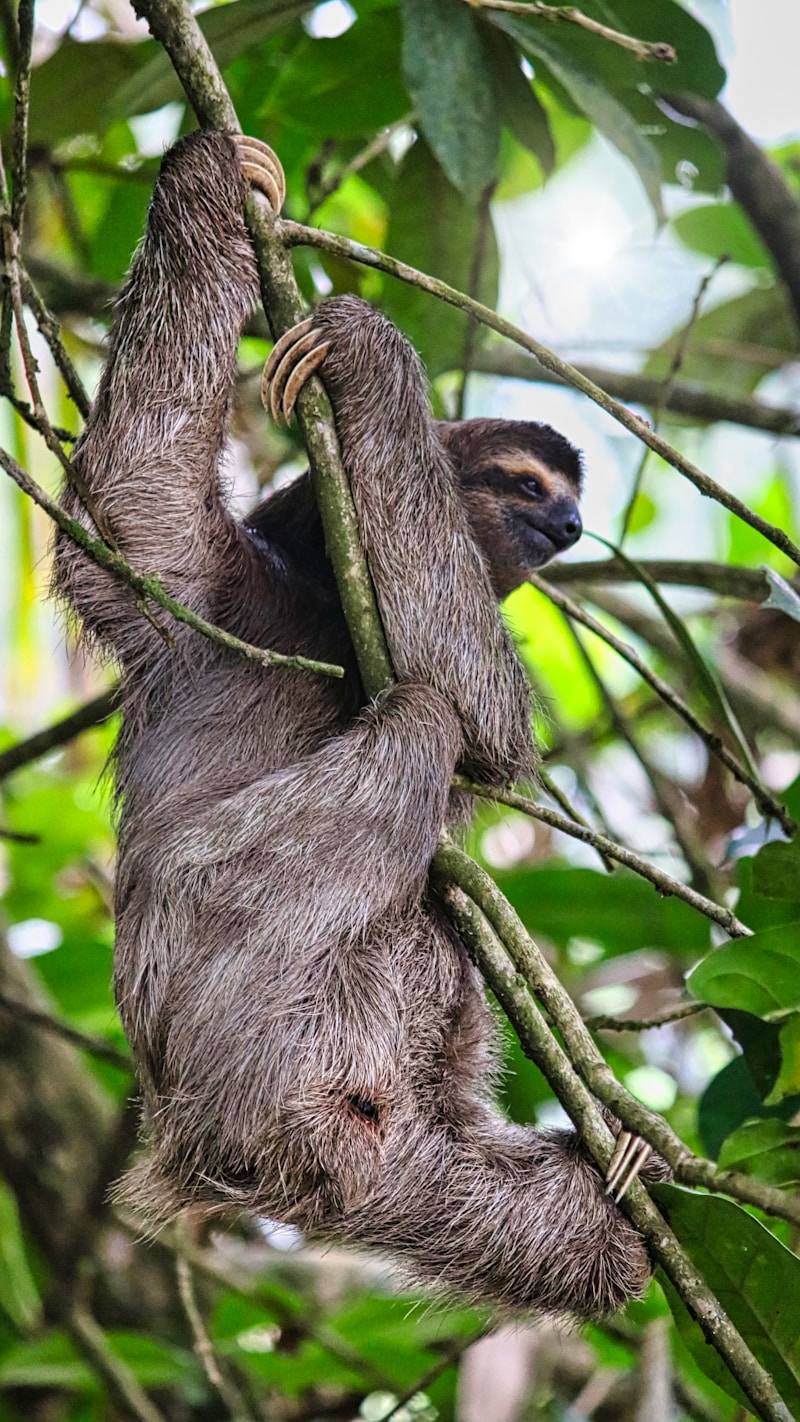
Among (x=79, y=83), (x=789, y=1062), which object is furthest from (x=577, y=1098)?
(x=79, y=83)

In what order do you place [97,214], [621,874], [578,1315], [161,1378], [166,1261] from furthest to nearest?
1. [97,214]
2. [166,1261]
3. [621,874]
4. [161,1378]
5. [578,1315]

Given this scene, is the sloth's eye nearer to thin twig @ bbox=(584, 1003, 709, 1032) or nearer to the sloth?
the sloth

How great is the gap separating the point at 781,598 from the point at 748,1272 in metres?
1.78

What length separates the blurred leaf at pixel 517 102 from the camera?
18.6ft

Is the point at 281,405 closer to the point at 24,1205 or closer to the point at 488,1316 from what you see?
the point at 488,1316

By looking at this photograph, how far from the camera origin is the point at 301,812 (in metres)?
4.50

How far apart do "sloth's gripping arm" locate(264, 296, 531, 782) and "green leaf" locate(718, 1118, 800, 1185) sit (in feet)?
4.88

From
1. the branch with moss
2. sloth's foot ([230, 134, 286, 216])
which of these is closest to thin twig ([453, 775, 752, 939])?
the branch with moss

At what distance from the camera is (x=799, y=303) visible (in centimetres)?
765

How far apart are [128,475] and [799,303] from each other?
14.1 feet

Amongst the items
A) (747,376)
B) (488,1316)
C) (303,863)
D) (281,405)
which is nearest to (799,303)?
(747,376)

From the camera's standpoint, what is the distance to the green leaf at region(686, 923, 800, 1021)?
4.04 meters

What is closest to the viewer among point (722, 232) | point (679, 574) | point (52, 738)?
point (52, 738)

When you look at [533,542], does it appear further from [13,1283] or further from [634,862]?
[13,1283]
